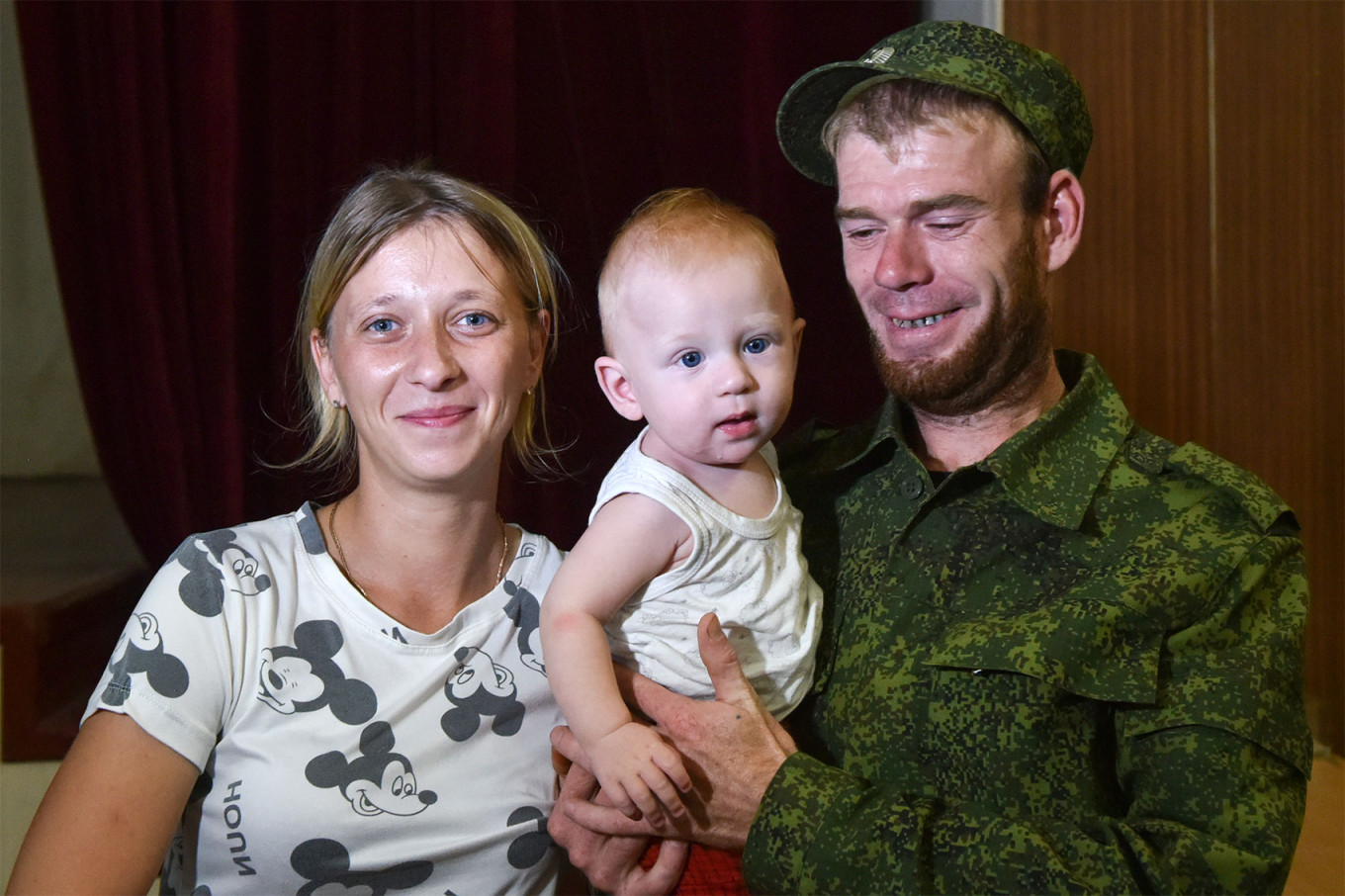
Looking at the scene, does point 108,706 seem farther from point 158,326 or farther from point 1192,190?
point 1192,190

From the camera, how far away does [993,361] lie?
5.49 ft

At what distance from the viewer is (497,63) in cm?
236

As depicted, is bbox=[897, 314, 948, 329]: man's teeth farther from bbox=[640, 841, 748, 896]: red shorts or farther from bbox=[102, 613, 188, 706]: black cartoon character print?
bbox=[102, 613, 188, 706]: black cartoon character print

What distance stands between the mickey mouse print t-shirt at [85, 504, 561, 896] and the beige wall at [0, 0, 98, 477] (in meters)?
1.16

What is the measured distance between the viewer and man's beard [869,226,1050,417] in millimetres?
1661

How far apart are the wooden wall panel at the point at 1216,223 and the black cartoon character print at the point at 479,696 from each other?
4.58 ft

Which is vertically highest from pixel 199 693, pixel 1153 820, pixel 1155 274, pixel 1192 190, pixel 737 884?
pixel 1192 190

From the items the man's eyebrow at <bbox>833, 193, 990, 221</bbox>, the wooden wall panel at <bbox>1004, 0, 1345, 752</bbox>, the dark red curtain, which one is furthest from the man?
A: the dark red curtain

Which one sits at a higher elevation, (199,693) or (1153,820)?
(199,693)

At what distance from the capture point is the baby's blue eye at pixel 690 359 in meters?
1.48

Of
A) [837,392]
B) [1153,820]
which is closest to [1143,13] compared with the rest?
[837,392]

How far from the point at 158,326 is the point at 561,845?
4.80ft

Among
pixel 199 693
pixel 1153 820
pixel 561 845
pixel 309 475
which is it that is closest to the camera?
pixel 1153 820

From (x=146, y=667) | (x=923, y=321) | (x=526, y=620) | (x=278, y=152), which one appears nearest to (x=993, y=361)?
(x=923, y=321)
